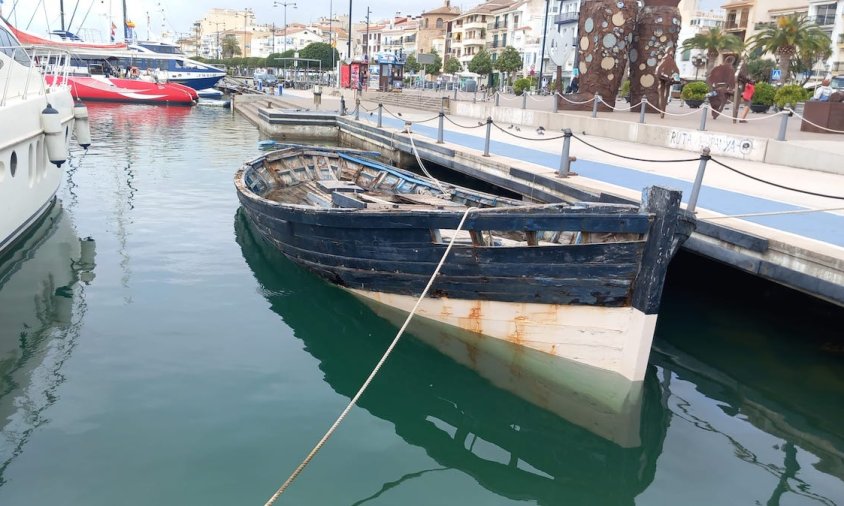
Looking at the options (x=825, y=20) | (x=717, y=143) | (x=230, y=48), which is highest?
(x=825, y=20)

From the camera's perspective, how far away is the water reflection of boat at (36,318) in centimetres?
563

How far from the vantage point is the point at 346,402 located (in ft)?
20.0

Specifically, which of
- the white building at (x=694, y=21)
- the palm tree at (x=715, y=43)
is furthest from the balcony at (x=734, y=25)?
the palm tree at (x=715, y=43)

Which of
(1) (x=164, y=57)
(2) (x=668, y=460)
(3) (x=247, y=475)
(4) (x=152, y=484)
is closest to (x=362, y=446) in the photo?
(3) (x=247, y=475)

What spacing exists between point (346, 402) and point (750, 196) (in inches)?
273

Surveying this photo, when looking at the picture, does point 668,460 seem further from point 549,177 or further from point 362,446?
point 549,177

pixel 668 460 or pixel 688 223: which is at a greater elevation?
pixel 688 223

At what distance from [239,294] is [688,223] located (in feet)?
19.3

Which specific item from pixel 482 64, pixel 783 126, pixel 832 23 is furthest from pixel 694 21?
pixel 783 126

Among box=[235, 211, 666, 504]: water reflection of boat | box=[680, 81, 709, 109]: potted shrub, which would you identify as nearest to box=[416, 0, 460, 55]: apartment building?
box=[680, 81, 709, 109]: potted shrub

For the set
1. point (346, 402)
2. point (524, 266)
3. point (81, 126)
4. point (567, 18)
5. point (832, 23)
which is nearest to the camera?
point (346, 402)

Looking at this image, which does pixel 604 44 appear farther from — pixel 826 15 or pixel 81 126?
pixel 826 15

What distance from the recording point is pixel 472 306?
6.95 m

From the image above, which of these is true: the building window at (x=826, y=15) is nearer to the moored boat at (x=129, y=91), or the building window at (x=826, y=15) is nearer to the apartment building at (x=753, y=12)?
the apartment building at (x=753, y=12)
